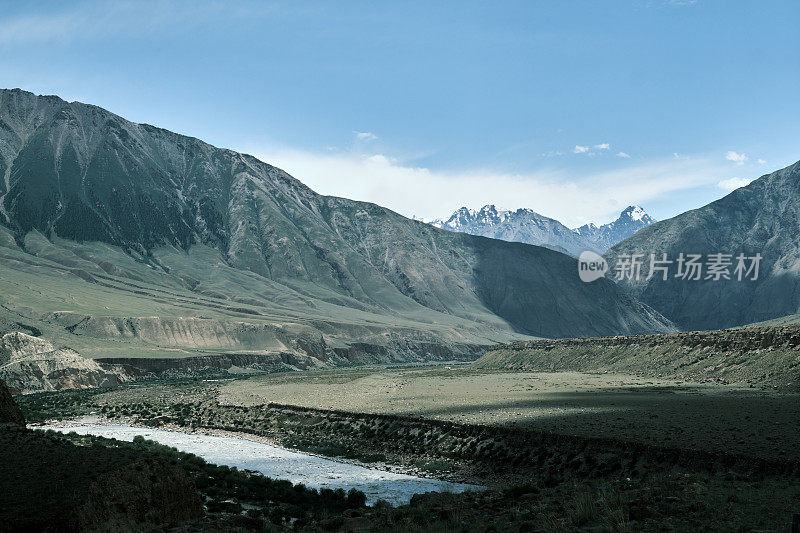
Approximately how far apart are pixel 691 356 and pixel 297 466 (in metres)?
52.7

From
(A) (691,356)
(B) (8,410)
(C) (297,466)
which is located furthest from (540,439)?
(A) (691,356)

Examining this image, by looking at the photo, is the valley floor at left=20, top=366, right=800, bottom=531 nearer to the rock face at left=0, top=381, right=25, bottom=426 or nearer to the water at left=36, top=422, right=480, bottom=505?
the water at left=36, top=422, right=480, bottom=505

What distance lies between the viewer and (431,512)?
709 inches

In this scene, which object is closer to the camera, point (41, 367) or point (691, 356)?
point (691, 356)

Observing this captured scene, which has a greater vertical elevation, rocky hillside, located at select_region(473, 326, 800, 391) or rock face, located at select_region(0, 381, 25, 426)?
rock face, located at select_region(0, 381, 25, 426)

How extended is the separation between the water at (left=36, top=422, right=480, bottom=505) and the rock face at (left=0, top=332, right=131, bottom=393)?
125 feet

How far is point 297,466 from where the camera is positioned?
36719mm

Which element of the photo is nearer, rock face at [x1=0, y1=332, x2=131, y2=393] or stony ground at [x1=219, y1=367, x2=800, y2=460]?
stony ground at [x1=219, y1=367, x2=800, y2=460]

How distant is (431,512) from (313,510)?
6930 millimetres

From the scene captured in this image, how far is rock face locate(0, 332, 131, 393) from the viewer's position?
276 ft

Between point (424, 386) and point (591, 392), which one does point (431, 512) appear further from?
point (424, 386)

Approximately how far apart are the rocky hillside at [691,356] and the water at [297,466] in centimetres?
3337

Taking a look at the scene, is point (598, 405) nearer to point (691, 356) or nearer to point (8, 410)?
point (691, 356)

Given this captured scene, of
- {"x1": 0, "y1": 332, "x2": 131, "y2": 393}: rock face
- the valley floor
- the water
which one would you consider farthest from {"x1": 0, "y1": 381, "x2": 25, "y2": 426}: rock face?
{"x1": 0, "y1": 332, "x2": 131, "y2": 393}: rock face
